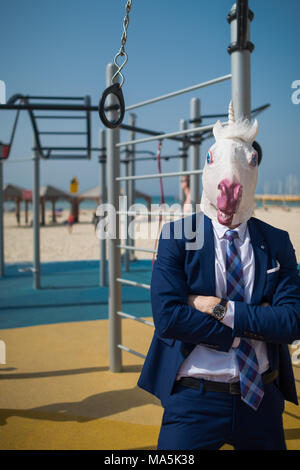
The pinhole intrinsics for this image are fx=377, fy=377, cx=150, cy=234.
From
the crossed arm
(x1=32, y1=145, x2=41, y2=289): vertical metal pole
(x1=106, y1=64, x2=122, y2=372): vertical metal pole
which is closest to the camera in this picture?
the crossed arm

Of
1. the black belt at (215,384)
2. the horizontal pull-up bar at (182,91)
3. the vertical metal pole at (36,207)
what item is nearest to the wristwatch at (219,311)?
the black belt at (215,384)

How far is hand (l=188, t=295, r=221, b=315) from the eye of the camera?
1.21 meters

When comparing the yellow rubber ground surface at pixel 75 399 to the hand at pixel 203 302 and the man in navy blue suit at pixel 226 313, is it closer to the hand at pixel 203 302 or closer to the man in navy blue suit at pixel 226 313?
the man in navy blue suit at pixel 226 313

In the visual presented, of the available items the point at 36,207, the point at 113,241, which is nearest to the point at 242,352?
the point at 113,241

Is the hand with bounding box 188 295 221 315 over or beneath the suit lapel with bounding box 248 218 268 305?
beneath

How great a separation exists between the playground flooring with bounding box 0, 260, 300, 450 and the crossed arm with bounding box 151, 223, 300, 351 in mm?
1216

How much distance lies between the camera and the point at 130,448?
2053 mm

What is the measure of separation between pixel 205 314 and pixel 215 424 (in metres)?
0.36

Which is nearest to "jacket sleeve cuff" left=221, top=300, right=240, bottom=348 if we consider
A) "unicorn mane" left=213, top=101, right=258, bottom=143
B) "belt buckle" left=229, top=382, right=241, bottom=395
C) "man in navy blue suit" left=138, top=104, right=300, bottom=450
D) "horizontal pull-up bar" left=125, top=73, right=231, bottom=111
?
"man in navy blue suit" left=138, top=104, right=300, bottom=450

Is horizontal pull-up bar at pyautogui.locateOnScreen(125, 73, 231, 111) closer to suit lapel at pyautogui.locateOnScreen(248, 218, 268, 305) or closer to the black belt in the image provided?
suit lapel at pyautogui.locateOnScreen(248, 218, 268, 305)

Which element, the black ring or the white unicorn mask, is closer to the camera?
the white unicorn mask

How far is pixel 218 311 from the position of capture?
1.19 meters

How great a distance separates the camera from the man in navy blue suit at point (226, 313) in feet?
3.93
